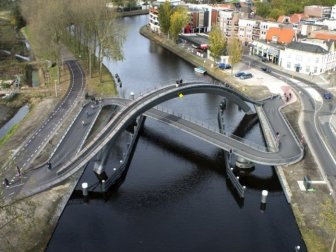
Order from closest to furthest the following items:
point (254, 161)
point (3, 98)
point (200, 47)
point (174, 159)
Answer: point (254, 161), point (174, 159), point (3, 98), point (200, 47)

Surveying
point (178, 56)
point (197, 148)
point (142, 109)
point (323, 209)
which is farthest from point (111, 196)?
point (178, 56)

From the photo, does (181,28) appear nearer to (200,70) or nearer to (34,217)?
(200,70)

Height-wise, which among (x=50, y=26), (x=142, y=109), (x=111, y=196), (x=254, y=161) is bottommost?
(x=111, y=196)

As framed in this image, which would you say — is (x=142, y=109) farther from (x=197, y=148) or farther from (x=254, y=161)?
(x=254, y=161)

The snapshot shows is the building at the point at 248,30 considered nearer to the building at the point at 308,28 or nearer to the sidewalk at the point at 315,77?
the building at the point at 308,28

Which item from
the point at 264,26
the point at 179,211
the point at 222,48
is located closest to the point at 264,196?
the point at 179,211

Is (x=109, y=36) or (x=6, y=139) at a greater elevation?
(x=109, y=36)

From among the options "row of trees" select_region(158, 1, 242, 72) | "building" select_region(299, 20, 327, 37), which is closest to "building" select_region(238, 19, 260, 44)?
"row of trees" select_region(158, 1, 242, 72)

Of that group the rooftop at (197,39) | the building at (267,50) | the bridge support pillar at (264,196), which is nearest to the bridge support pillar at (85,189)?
the bridge support pillar at (264,196)
